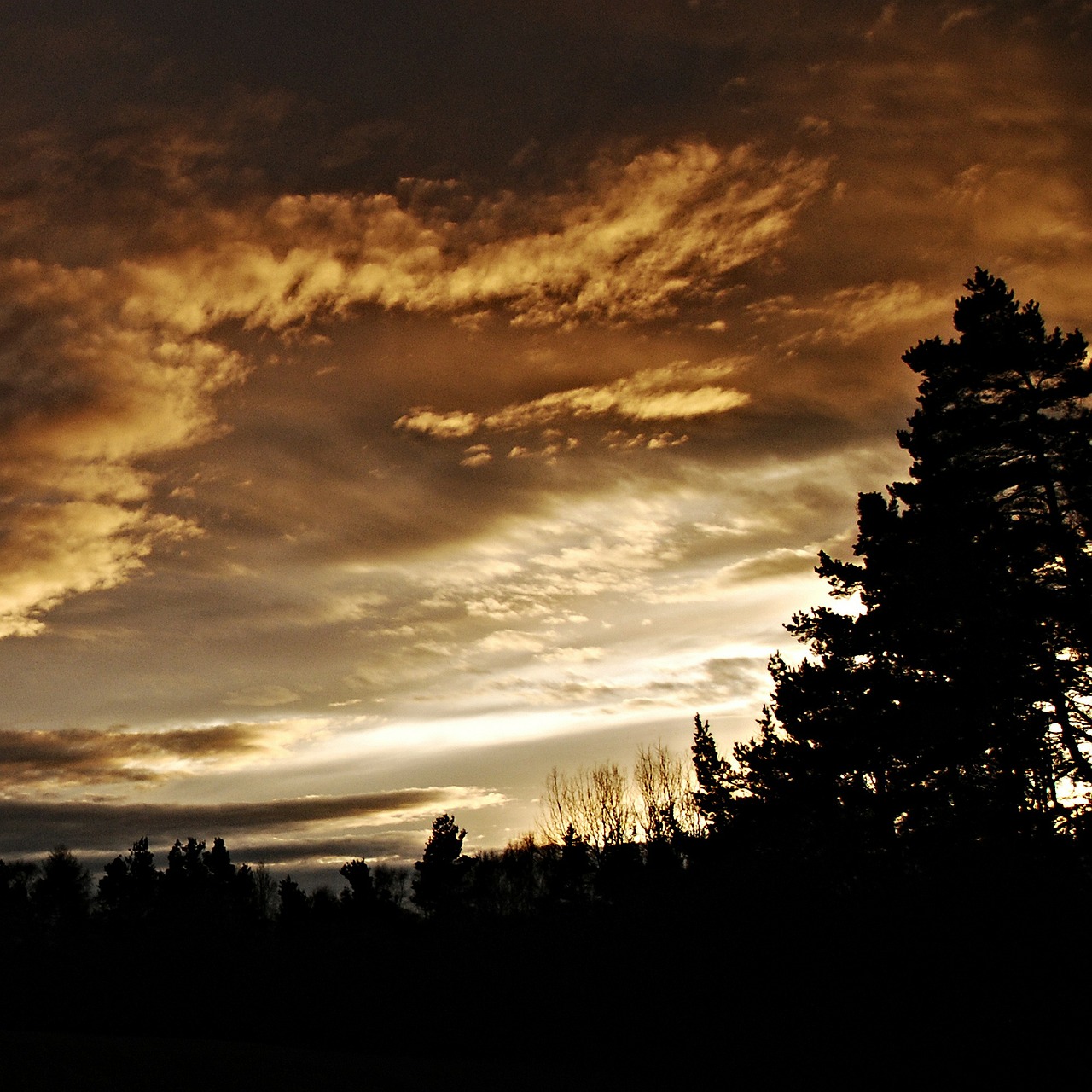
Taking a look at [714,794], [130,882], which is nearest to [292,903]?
[130,882]

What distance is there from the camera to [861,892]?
18.1 meters

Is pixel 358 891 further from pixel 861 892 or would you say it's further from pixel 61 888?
pixel 861 892

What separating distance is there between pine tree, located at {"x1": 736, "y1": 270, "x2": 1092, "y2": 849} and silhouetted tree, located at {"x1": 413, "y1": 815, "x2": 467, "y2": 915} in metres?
49.9

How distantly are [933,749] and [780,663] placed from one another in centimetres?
1284

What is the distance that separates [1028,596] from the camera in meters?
21.0

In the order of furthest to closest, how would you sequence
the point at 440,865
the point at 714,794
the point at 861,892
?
the point at 440,865 < the point at 714,794 < the point at 861,892

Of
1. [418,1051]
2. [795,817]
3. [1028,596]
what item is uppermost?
[1028,596]

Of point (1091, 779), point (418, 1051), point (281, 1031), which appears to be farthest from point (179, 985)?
point (1091, 779)

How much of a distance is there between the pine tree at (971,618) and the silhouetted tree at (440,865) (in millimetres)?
49924

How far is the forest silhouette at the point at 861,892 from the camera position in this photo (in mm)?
15477

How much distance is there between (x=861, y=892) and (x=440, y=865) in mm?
62095

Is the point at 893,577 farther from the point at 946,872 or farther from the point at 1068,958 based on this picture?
the point at 1068,958

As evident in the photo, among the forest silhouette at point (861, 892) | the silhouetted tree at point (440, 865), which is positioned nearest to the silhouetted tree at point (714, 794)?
the forest silhouette at point (861, 892)

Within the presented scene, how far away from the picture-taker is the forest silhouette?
1548 cm
